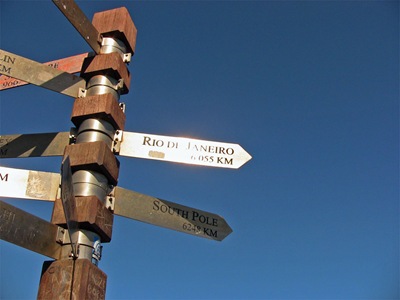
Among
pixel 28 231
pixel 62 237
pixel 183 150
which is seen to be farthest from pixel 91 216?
pixel 183 150

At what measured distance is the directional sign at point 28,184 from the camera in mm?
3029

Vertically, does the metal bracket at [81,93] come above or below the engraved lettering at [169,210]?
above

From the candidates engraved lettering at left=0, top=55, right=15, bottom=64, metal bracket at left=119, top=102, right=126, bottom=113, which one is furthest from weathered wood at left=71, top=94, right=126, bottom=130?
engraved lettering at left=0, top=55, right=15, bottom=64

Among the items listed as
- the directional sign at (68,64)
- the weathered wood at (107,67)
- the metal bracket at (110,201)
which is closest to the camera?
the metal bracket at (110,201)

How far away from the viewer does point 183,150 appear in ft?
11.3

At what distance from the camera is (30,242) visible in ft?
8.70

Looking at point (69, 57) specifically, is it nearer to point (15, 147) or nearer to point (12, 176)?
point (15, 147)

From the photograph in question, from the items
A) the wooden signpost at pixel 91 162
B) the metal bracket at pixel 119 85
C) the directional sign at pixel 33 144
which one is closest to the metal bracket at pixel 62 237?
the wooden signpost at pixel 91 162

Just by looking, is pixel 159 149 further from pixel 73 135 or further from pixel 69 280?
pixel 69 280

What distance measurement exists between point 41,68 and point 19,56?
0.20 meters

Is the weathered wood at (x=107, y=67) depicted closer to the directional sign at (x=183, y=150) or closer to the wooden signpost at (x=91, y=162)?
the wooden signpost at (x=91, y=162)

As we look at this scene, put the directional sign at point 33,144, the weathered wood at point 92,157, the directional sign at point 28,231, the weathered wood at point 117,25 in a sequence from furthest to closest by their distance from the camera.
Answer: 1. the weathered wood at point 117,25
2. the directional sign at point 33,144
3. the weathered wood at point 92,157
4. the directional sign at point 28,231

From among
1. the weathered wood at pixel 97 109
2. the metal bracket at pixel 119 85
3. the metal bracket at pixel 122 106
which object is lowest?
the weathered wood at pixel 97 109

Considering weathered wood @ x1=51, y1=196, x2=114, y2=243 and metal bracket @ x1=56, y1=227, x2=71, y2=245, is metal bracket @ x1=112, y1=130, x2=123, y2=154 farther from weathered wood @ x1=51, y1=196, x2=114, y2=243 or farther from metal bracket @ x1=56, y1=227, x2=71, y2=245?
metal bracket @ x1=56, y1=227, x2=71, y2=245
